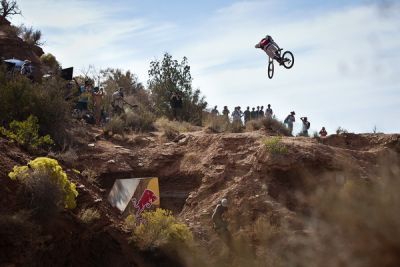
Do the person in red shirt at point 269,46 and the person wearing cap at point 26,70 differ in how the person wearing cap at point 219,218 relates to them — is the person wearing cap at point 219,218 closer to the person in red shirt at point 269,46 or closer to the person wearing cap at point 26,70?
the person in red shirt at point 269,46

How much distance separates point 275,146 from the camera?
25.3 meters

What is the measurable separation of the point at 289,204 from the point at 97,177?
7.36 meters

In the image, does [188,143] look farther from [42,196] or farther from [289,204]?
[42,196]

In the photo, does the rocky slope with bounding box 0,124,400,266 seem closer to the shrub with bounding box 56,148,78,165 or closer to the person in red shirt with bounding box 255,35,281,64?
the shrub with bounding box 56,148,78,165

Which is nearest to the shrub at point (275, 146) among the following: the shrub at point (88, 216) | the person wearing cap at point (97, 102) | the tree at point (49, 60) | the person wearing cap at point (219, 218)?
the person wearing cap at point (219, 218)

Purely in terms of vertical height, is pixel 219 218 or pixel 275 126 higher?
pixel 275 126

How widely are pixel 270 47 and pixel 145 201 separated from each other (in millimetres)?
7029

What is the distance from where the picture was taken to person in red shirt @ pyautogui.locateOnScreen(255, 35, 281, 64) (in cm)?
2314

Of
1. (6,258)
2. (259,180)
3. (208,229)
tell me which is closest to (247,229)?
(208,229)

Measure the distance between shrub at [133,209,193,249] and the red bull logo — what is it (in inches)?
55.6

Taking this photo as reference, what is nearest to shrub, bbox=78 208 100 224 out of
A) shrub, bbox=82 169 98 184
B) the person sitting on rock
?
shrub, bbox=82 169 98 184

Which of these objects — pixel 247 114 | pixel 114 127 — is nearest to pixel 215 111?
pixel 247 114

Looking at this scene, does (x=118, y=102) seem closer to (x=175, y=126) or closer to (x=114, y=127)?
(x=175, y=126)

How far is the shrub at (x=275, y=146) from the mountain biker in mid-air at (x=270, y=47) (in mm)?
3503
